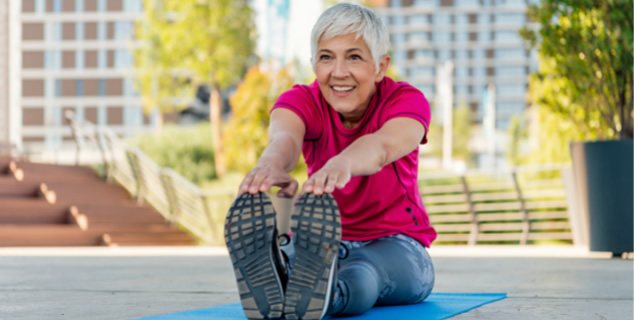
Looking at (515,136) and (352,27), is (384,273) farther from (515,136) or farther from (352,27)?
(515,136)

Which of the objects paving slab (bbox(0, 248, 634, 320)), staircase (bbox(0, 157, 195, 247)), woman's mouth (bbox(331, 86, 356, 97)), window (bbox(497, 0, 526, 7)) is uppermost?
window (bbox(497, 0, 526, 7))

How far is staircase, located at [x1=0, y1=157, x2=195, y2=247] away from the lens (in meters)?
10.4

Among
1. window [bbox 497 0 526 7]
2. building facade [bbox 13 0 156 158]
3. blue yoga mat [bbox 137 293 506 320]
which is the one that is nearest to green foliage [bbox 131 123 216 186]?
blue yoga mat [bbox 137 293 506 320]

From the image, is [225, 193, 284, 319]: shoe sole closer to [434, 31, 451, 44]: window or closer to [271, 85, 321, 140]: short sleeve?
[271, 85, 321, 140]: short sleeve

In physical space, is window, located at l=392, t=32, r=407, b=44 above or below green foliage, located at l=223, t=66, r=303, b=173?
above

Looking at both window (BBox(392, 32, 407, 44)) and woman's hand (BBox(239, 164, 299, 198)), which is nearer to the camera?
woman's hand (BBox(239, 164, 299, 198))

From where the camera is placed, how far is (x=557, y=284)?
4031mm

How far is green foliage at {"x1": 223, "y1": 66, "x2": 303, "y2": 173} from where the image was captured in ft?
66.8

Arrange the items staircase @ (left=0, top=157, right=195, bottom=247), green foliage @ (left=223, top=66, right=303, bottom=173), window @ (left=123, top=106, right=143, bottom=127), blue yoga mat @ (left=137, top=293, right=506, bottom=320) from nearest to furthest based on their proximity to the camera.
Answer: blue yoga mat @ (left=137, top=293, right=506, bottom=320) < staircase @ (left=0, top=157, right=195, bottom=247) < green foliage @ (left=223, top=66, right=303, bottom=173) < window @ (left=123, top=106, right=143, bottom=127)

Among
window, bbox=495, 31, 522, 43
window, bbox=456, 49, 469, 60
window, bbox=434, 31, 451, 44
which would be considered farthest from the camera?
window, bbox=456, 49, 469, 60

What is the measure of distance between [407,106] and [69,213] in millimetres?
9133

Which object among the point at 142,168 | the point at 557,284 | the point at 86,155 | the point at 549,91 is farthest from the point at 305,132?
the point at 86,155

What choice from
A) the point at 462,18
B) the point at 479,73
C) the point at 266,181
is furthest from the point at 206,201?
the point at 462,18

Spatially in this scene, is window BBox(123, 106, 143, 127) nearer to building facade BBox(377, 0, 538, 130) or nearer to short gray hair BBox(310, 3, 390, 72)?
building facade BBox(377, 0, 538, 130)
